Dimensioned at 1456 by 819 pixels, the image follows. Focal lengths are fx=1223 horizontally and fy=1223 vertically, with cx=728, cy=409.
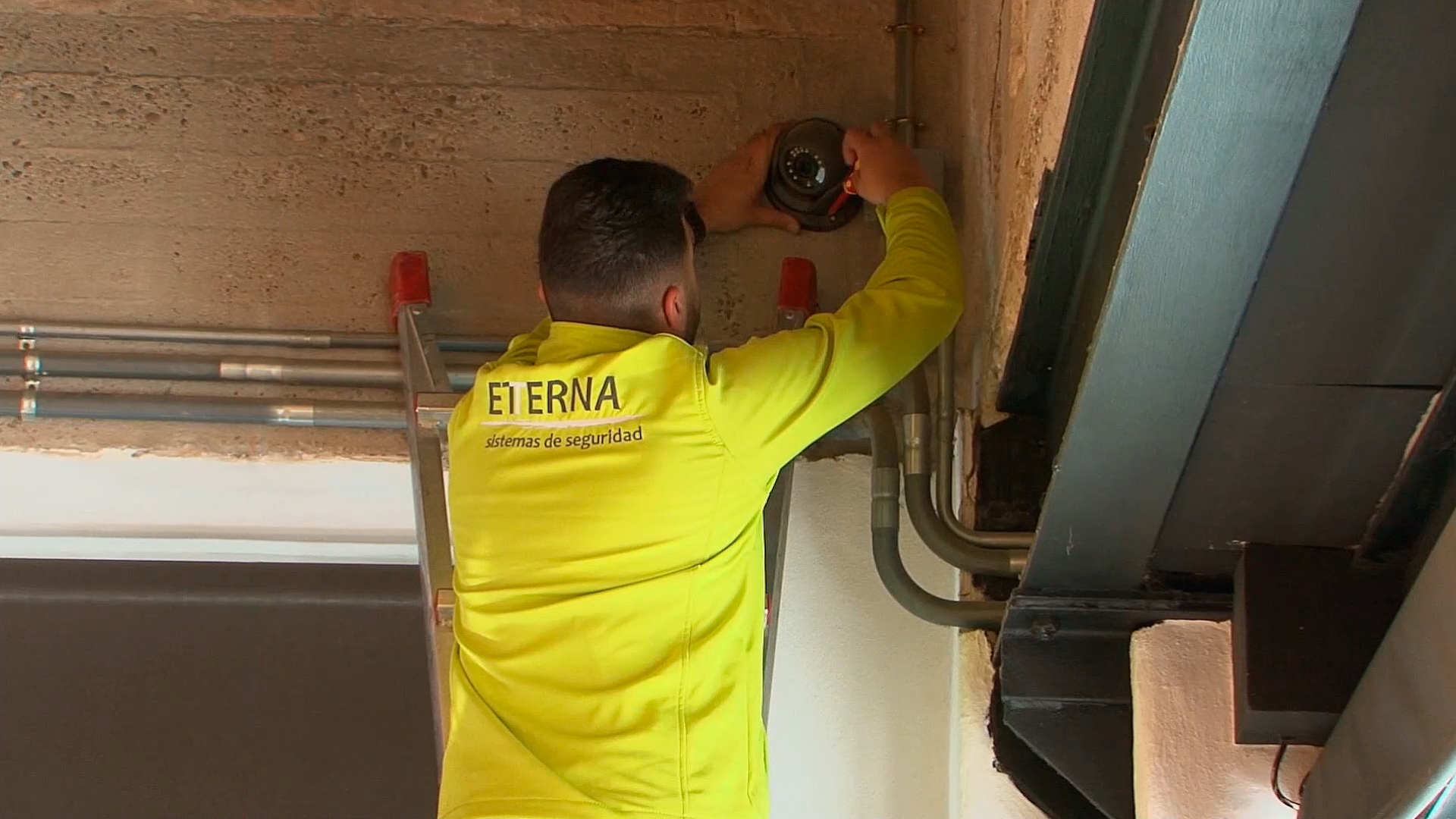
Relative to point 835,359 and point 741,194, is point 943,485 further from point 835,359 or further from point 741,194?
point 741,194

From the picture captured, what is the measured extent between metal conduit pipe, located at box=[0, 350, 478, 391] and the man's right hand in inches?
23.6

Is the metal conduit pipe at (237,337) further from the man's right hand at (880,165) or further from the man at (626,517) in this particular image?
the man's right hand at (880,165)

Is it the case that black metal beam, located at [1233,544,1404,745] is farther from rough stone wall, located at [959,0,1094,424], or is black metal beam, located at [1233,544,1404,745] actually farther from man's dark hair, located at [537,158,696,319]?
man's dark hair, located at [537,158,696,319]

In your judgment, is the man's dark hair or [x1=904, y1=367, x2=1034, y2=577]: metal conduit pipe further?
[x1=904, y1=367, x2=1034, y2=577]: metal conduit pipe

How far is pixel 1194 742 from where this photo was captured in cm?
131

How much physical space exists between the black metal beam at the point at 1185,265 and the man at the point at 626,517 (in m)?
0.30

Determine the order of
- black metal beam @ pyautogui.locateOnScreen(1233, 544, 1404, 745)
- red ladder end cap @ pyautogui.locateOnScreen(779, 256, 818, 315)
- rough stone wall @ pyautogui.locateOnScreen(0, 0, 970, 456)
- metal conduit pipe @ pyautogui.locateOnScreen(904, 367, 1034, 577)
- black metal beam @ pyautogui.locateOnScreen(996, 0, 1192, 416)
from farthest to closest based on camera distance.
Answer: rough stone wall @ pyautogui.locateOnScreen(0, 0, 970, 456), red ladder end cap @ pyautogui.locateOnScreen(779, 256, 818, 315), metal conduit pipe @ pyautogui.locateOnScreen(904, 367, 1034, 577), black metal beam @ pyautogui.locateOnScreen(1233, 544, 1404, 745), black metal beam @ pyautogui.locateOnScreen(996, 0, 1192, 416)

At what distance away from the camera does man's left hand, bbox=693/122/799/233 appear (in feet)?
5.74

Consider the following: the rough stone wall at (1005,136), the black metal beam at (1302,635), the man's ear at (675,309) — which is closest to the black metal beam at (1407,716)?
the black metal beam at (1302,635)

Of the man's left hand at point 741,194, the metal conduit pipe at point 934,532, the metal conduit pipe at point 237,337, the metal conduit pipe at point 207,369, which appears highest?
the man's left hand at point 741,194

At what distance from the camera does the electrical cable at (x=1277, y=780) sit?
1.26 m

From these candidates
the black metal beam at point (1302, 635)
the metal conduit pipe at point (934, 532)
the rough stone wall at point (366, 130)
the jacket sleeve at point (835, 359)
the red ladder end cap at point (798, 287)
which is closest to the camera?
the black metal beam at point (1302, 635)

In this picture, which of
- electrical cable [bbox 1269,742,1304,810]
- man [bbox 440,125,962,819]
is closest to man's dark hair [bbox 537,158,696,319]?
man [bbox 440,125,962,819]

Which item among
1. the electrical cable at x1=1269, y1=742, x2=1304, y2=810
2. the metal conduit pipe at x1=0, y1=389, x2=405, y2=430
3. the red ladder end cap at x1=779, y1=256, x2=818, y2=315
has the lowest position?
the electrical cable at x1=1269, y1=742, x2=1304, y2=810
